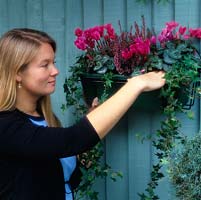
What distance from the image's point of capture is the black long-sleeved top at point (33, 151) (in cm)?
195

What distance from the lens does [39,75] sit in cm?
211

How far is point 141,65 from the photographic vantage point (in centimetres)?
246

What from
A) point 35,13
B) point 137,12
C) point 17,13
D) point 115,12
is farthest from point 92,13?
point 17,13

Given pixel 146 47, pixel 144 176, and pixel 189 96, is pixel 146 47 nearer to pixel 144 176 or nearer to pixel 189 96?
pixel 189 96

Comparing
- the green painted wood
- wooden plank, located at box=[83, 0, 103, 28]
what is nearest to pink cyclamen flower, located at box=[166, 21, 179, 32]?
the green painted wood

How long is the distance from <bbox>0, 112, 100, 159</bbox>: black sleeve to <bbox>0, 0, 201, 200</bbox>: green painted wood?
3.00ft

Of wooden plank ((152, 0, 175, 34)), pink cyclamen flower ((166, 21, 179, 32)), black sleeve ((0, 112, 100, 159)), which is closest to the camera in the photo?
black sleeve ((0, 112, 100, 159))

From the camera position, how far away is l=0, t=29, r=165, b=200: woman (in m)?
1.95

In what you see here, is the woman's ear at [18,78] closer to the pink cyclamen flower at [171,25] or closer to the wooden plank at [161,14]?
the pink cyclamen flower at [171,25]

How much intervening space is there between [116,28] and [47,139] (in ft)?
3.70

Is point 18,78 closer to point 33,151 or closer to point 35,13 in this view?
point 33,151

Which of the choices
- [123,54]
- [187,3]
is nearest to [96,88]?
[123,54]

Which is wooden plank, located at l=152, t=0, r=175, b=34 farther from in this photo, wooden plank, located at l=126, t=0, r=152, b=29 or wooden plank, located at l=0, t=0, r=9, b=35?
wooden plank, located at l=0, t=0, r=9, b=35

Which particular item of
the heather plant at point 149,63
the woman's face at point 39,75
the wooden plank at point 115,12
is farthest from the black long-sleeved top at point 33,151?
the wooden plank at point 115,12
